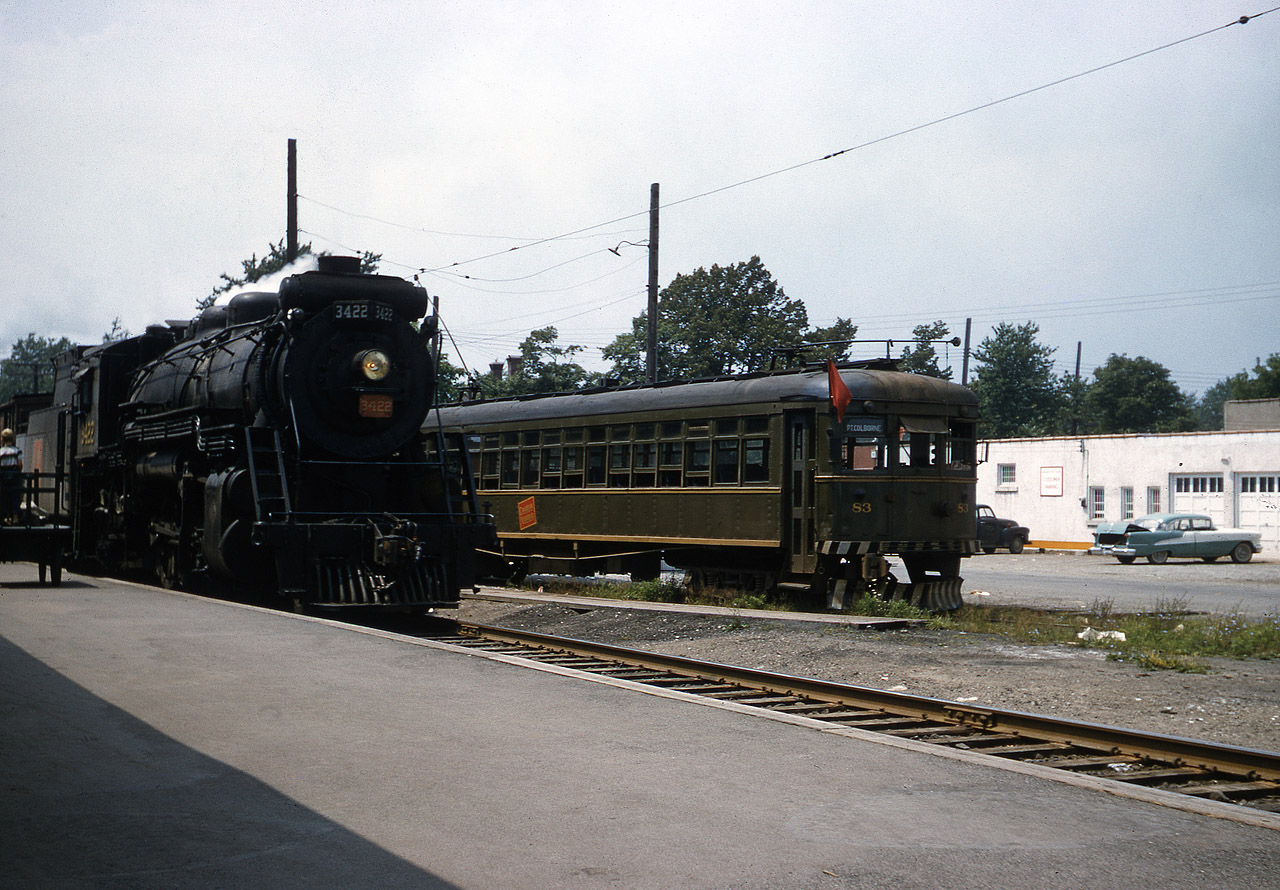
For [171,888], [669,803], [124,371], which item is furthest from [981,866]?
[124,371]

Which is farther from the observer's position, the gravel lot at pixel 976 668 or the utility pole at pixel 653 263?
the utility pole at pixel 653 263

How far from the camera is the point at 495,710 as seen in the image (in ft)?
25.4

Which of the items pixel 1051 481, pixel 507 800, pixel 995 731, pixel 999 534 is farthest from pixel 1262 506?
pixel 507 800

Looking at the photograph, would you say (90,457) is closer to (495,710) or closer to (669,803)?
(495,710)

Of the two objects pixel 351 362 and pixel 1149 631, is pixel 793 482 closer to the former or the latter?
pixel 1149 631

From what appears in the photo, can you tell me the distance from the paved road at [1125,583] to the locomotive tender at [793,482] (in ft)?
9.20

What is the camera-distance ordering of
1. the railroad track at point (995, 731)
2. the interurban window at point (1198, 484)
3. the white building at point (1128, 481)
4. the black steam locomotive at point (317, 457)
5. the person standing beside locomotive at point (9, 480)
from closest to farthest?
the railroad track at point (995, 731)
the black steam locomotive at point (317, 457)
the person standing beside locomotive at point (9, 480)
the white building at point (1128, 481)
the interurban window at point (1198, 484)

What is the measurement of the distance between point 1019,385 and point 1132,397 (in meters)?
6.68

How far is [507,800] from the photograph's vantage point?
5.58 meters

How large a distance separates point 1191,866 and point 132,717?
5.74 meters

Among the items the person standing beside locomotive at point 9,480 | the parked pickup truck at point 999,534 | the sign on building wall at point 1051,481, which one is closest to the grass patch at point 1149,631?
the person standing beside locomotive at point 9,480

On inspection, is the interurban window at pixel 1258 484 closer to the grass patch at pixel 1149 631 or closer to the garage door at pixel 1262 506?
the garage door at pixel 1262 506

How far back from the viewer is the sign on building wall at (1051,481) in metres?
37.9

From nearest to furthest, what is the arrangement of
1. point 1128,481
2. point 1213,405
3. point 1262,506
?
point 1262,506
point 1128,481
point 1213,405
